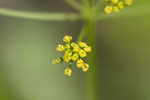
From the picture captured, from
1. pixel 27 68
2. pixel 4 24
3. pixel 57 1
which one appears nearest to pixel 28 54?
pixel 27 68

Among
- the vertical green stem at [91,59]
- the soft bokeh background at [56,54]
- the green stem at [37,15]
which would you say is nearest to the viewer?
the green stem at [37,15]

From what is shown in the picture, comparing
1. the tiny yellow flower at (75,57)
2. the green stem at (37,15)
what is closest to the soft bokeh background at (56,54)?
the green stem at (37,15)

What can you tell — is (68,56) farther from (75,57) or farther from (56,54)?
(56,54)

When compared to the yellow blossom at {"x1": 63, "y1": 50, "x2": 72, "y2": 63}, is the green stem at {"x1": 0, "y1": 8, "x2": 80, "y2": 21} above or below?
above

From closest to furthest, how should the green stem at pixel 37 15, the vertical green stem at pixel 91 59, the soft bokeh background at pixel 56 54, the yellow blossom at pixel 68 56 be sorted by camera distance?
the yellow blossom at pixel 68 56, the green stem at pixel 37 15, the vertical green stem at pixel 91 59, the soft bokeh background at pixel 56 54

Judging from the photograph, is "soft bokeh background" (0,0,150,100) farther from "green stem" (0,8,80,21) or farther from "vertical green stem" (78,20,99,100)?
"green stem" (0,8,80,21)

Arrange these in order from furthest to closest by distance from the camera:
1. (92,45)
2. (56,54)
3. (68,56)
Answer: (56,54) < (92,45) < (68,56)

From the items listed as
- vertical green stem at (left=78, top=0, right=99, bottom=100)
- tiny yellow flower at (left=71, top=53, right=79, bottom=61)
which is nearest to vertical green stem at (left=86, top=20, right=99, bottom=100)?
vertical green stem at (left=78, top=0, right=99, bottom=100)

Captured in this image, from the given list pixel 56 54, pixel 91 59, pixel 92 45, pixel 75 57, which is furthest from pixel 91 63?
pixel 56 54

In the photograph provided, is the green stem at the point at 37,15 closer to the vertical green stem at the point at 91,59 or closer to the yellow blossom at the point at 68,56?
the vertical green stem at the point at 91,59

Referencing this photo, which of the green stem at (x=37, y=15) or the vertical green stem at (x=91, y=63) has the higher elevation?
the green stem at (x=37, y=15)
